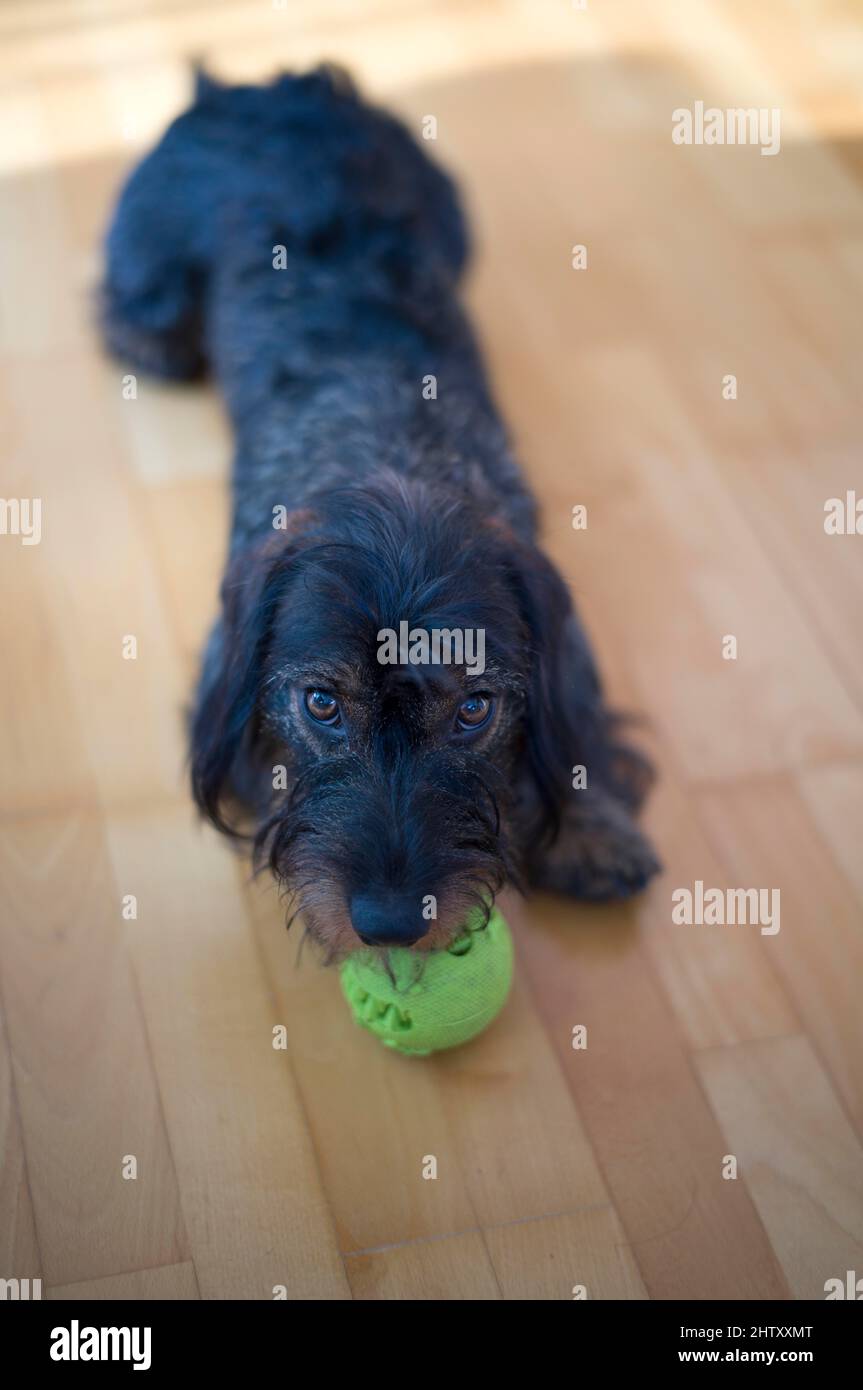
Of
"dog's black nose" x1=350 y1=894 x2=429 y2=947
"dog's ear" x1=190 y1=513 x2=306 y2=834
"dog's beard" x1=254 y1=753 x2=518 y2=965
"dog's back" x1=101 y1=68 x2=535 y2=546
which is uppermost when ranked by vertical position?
"dog's back" x1=101 y1=68 x2=535 y2=546

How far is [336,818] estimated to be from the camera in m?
2.27

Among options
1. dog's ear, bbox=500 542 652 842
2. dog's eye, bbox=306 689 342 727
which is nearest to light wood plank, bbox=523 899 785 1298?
dog's ear, bbox=500 542 652 842

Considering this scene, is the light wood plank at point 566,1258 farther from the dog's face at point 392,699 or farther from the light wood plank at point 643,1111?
the dog's face at point 392,699

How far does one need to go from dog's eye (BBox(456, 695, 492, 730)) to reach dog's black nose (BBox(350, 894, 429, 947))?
1.09ft

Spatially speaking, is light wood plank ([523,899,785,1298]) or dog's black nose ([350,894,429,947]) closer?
dog's black nose ([350,894,429,947])

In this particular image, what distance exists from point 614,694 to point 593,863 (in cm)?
58

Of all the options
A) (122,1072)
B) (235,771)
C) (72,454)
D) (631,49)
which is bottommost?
(122,1072)

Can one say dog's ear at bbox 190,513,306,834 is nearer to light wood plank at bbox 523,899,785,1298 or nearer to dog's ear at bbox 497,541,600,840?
dog's ear at bbox 497,541,600,840

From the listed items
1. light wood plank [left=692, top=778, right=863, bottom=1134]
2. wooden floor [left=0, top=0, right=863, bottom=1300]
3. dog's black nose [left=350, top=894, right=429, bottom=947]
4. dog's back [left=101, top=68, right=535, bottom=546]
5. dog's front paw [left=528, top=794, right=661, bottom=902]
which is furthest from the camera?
dog's back [left=101, top=68, right=535, bottom=546]

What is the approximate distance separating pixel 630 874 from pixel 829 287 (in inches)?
98.8

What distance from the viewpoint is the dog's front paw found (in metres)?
2.81

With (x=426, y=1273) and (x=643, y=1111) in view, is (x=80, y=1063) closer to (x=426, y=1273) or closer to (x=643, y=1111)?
(x=426, y=1273)
